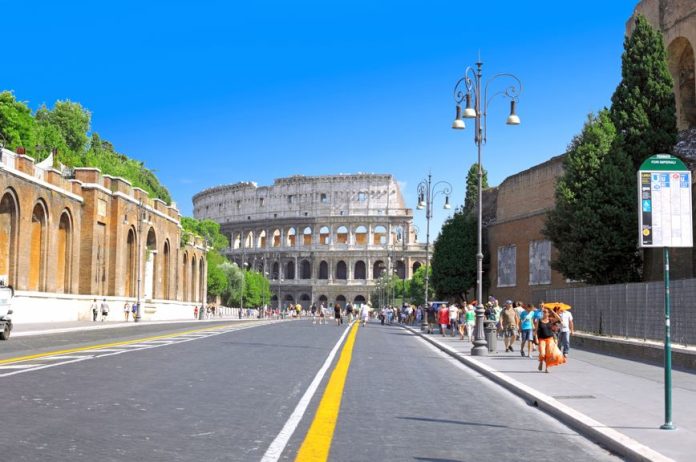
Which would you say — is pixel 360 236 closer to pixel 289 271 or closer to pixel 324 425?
pixel 289 271

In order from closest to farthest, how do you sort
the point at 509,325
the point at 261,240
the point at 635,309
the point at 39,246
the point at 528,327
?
the point at 528,327
the point at 635,309
the point at 509,325
the point at 39,246
the point at 261,240

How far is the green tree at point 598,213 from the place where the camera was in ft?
122

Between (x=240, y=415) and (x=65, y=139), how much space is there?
293 feet

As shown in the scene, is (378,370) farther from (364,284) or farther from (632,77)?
(364,284)

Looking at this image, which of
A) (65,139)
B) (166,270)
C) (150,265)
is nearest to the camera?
(150,265)

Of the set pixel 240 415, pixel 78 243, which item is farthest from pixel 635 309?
pixel 78 243

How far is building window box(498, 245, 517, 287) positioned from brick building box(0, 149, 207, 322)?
26282 mm

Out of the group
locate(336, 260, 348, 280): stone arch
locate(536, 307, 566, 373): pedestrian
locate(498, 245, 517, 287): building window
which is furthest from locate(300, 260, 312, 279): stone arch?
locate(536, 307, 566, 373): pedestrian

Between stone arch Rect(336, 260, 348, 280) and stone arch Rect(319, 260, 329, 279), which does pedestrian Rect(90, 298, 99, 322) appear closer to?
stone arch Rect(319, 260, 329, 279)

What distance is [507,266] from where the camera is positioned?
60219 mm

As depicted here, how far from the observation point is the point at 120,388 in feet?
40.9

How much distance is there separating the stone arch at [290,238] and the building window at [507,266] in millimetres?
96068

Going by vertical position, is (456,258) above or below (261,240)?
below

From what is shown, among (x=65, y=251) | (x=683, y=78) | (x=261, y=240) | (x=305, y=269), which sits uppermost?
(x=683, y=78)
